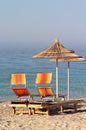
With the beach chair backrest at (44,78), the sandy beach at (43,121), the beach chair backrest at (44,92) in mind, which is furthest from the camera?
the beach chair backrest at (44,78)

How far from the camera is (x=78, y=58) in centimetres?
1369

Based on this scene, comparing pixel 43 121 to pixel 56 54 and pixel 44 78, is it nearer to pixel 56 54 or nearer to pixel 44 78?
pixel 56 54

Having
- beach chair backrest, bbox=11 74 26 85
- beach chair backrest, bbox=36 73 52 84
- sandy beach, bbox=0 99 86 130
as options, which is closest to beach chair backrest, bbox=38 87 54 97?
beach chair backrest, bbox=36 73 52 84

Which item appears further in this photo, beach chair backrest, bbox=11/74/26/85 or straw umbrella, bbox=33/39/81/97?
beach chair backrest, bbox=11/74/26/85

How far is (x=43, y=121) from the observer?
426 inches

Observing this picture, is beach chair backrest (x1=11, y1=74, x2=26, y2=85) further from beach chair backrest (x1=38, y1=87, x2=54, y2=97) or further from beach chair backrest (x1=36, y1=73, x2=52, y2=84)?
beach chair backrest (x1=38, y1=87, x2=54, y2=97)

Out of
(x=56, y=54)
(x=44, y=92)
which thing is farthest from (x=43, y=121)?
(x=56, y=54)

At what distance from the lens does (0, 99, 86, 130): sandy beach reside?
996 centimetres

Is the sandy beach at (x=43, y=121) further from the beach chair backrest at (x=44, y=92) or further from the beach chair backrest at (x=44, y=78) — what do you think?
the beach chair backrest at (x=44, y=78)

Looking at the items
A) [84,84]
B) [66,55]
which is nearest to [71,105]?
[66,55]

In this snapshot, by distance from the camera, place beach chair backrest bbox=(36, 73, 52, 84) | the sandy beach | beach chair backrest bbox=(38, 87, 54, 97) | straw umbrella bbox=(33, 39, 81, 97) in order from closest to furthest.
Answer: the sandy beach → straw umbrella bbox=(33, 39, 81, 97) → beach chair backrest bbox=(38, 87, 54, 97) → beach chair backrest bbox=(36, 73, 52, 84)

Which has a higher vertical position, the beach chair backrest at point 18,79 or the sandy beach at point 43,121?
the beach chair backrest at point 18,79

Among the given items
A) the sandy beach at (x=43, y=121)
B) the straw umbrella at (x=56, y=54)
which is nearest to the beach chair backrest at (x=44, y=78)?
the straw umbrella at (x=56, y=54)

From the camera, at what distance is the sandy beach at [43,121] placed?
9961mm
